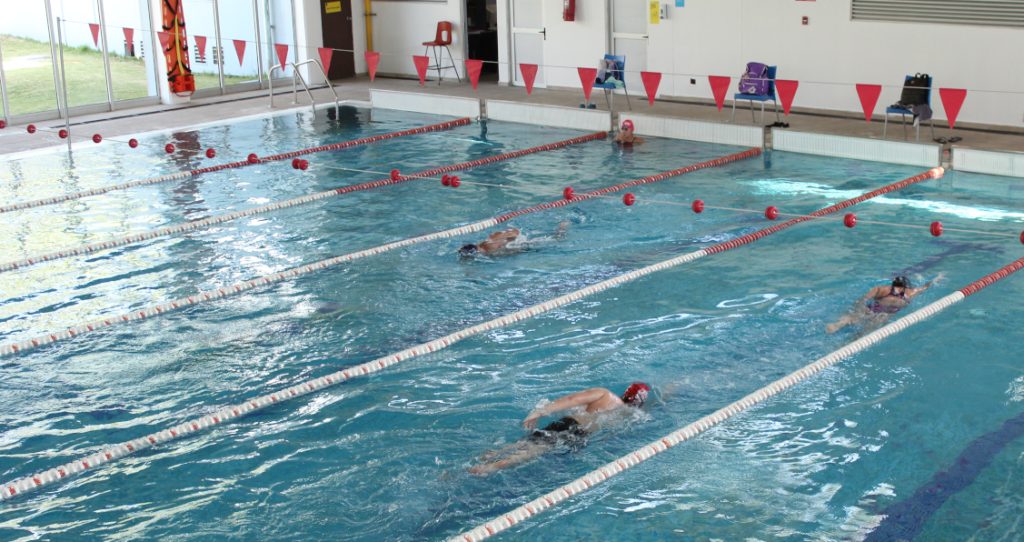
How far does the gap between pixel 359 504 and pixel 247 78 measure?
50.2 ft

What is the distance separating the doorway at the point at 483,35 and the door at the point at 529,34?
1114 mm

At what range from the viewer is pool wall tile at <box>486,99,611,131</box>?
582 inches

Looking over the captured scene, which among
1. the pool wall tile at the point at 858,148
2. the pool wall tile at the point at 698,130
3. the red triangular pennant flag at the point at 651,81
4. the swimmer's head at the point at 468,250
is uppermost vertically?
the red triangular pennant flag at the point at 651,81

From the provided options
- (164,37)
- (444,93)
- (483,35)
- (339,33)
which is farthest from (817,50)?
(164,37)

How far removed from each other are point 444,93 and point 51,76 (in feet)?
20.4

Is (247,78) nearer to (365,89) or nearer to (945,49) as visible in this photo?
(365,89)

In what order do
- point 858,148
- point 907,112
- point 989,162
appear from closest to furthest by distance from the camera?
point 989,162 < point 907,112 < point 858,148

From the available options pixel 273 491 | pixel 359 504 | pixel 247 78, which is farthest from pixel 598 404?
pixel 247 78

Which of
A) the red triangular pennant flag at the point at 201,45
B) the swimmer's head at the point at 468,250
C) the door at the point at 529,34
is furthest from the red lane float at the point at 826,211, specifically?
the red triangular pennant flag at the point at 201,45

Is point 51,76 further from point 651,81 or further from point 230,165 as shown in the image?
point 651,81

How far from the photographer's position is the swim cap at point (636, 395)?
20.7 feet

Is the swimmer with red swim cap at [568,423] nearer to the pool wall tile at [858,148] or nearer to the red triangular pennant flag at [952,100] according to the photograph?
the red triangular pennant flag at [952,100]

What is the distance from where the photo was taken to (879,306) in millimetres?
7730

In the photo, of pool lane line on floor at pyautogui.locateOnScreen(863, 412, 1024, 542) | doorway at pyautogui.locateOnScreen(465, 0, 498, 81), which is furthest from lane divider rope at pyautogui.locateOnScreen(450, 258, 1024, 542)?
doorway at pyautogui.locateOnScreen(465, 0, 498, 81)
